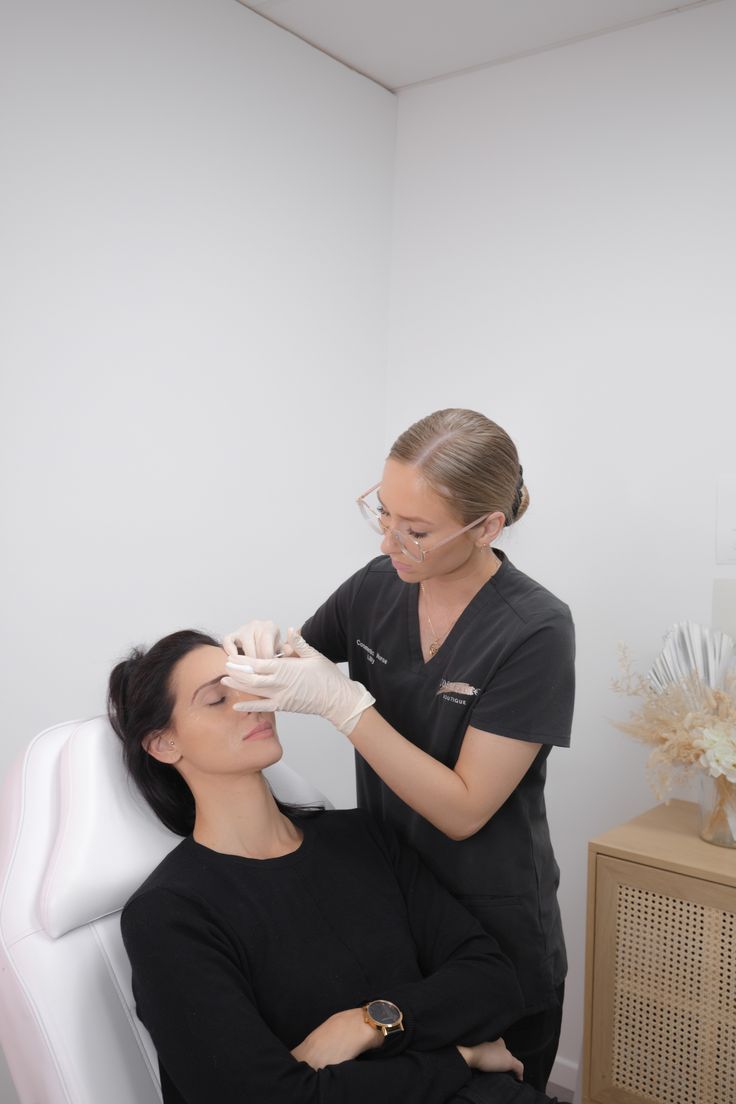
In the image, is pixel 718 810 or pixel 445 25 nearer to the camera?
pixel 718 810

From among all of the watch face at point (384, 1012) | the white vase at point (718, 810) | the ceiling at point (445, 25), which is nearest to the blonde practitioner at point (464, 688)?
the watch face at point (384, 1012)

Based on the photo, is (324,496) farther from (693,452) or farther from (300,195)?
(693,452)

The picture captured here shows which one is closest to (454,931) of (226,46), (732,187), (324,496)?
(324,496)

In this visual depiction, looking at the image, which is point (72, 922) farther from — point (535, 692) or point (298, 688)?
point (535, 692)

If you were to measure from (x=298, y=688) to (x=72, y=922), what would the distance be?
43 cm

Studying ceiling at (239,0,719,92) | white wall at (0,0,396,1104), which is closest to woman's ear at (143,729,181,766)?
white wall at (0,0,396,1104)

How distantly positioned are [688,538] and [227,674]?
1.30 m

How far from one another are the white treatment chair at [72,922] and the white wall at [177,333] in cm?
48

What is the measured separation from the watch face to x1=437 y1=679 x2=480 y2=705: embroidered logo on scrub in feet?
1.46

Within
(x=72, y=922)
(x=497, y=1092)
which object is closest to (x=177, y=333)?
(x=72, y=922)

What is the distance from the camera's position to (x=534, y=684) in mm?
1496

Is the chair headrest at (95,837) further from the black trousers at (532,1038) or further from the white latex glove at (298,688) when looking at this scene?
the black trousers at (532,1038)

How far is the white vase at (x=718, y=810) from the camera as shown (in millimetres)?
2016

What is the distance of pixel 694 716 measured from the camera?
78.4 inches
